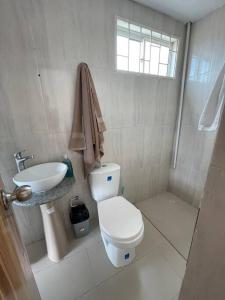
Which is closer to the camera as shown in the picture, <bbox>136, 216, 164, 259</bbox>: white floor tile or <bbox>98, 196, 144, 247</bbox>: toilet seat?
<bbox>98, 196, 144, 247</bbox>: toilet seat

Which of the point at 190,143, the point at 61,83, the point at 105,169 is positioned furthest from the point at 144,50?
the point at 105,169

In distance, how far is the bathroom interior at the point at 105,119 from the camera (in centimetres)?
110

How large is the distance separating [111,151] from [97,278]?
1149mm

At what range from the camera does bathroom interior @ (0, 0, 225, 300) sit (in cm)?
110

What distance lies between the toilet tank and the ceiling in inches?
64.2

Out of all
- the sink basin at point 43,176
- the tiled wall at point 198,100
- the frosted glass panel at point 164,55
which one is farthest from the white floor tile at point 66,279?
the frosted glass panel at point 164,55

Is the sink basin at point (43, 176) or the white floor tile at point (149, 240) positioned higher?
the sink basin at point (43, 176)

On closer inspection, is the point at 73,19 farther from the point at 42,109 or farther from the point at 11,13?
the point at 42,109

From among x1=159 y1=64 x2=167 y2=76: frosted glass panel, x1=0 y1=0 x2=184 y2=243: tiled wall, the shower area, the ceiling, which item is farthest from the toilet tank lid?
the ceiling

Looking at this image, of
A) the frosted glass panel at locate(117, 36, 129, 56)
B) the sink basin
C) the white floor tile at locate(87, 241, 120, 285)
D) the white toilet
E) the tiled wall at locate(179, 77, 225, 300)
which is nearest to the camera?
the tiled wall at locate(179, 77, 225, 300)

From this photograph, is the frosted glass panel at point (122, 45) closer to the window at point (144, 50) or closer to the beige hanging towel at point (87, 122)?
the window at point (144, 50)

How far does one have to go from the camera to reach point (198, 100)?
5.59 ft

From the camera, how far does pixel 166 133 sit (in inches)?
77.1

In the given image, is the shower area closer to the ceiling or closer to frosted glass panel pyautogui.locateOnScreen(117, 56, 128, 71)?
the ceiling
